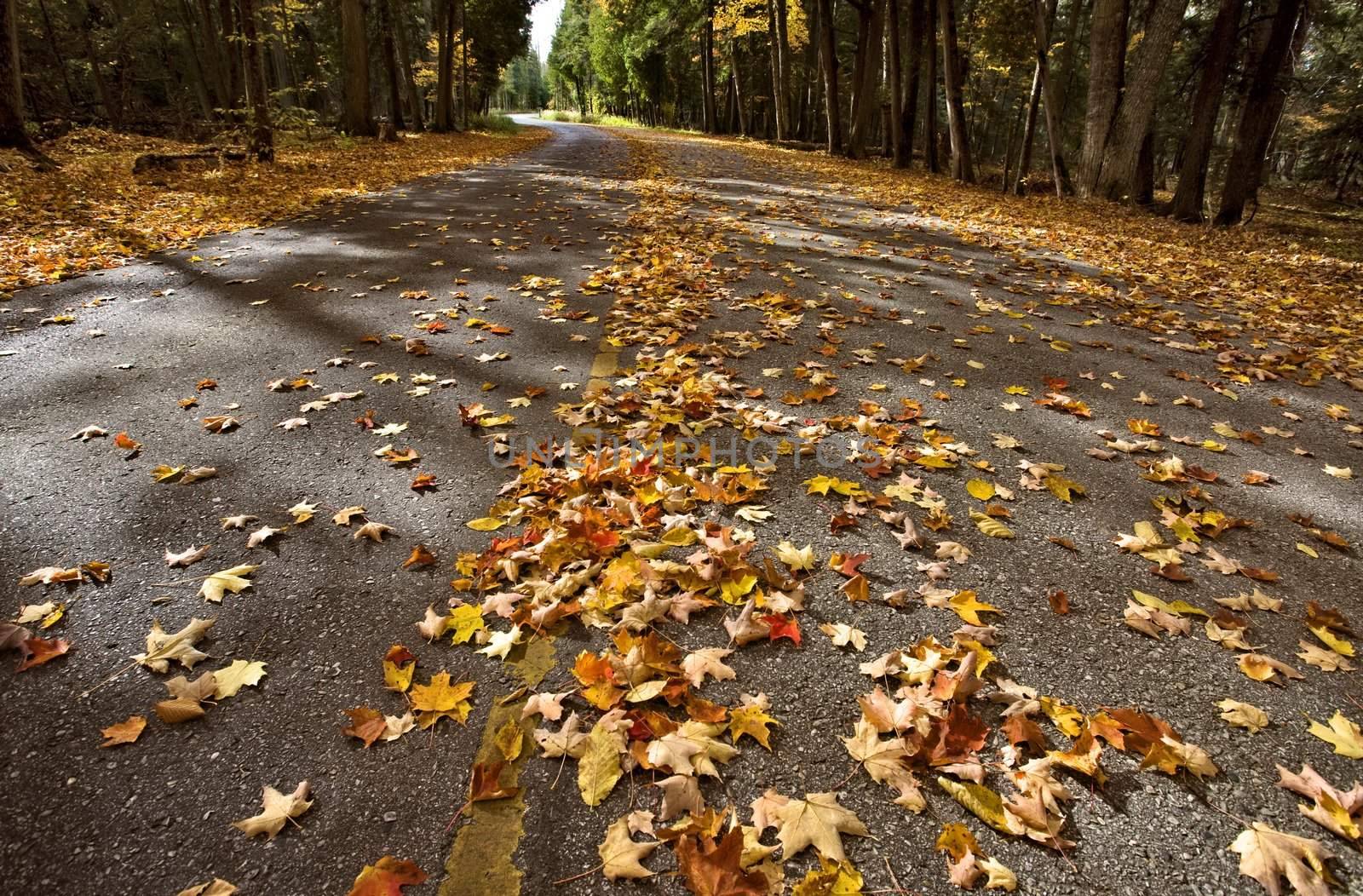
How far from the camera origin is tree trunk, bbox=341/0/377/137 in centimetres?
1795

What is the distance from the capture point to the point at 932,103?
18.7 meters

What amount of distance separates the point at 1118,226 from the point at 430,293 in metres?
11.4

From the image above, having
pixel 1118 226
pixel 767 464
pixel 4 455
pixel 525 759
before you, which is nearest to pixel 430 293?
pixel 4 455

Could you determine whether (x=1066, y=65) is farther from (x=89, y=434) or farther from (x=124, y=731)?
(x=124, y=731)

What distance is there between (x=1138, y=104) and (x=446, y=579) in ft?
53.2

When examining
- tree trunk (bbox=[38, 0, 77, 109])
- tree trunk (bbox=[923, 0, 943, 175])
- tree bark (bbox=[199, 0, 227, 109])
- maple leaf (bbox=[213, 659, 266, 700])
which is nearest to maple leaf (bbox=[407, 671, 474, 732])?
maple leaf (bbox=[213, 659, 266, 700])

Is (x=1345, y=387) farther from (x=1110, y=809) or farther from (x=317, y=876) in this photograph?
(x=317, y=876)

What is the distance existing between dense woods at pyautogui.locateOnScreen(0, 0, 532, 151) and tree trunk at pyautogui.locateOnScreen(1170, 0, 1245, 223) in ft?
62.5

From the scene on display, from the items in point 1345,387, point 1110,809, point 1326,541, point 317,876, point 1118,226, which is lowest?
point 317,876

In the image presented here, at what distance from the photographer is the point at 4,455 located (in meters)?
3.30

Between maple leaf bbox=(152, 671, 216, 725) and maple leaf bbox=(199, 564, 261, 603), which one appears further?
maple leaf bbox=(199, 564, 261, 603)

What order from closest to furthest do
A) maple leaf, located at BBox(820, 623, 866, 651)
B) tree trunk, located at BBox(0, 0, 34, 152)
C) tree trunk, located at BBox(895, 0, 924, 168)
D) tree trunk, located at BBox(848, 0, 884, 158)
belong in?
maple leaf, located at BBox(820, 623, 866, 651) → tree trunk, located at BBox(0, 0, 34, 152) → tree trunk, located at BBox(895, 0, 924, 168) → tree trunk, located at BBox(848, 0, 884, 158)

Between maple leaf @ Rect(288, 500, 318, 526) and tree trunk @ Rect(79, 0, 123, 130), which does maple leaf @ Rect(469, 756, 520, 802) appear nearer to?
maple leaf @ Rect(288, 500, 318, 526)

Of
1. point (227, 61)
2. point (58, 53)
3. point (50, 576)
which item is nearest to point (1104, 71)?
point (50, 576)
